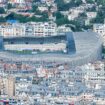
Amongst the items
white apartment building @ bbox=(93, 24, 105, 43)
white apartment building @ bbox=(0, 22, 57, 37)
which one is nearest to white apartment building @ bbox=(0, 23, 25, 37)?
white apartment building @ bbox=(0, 22, 57, 37)

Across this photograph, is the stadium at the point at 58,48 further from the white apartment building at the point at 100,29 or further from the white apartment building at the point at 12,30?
the white apartment building at the point at 12,30

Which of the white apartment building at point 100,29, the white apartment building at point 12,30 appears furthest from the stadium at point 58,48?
the white apartment building at point 12,30

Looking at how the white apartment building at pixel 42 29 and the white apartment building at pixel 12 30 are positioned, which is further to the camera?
the white apartment building at pixel 42 29

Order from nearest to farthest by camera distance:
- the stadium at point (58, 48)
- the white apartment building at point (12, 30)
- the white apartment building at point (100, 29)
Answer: the stadium at point (58, 48)
the white apartment building at point (12, 30)
the white apartment building at point (100, 29)

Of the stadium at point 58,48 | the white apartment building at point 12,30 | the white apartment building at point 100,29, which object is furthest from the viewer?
the white apartment building at point 100,29

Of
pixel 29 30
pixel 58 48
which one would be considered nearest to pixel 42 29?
pixel 29 30

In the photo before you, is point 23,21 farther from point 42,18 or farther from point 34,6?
point 34,6

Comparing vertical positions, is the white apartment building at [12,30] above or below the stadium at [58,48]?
above

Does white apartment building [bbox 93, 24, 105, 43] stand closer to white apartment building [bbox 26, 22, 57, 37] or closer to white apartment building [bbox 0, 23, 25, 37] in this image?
white apartment building [bbox 26, 22, 57, 37]

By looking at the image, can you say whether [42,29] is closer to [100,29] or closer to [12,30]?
[12,30]
